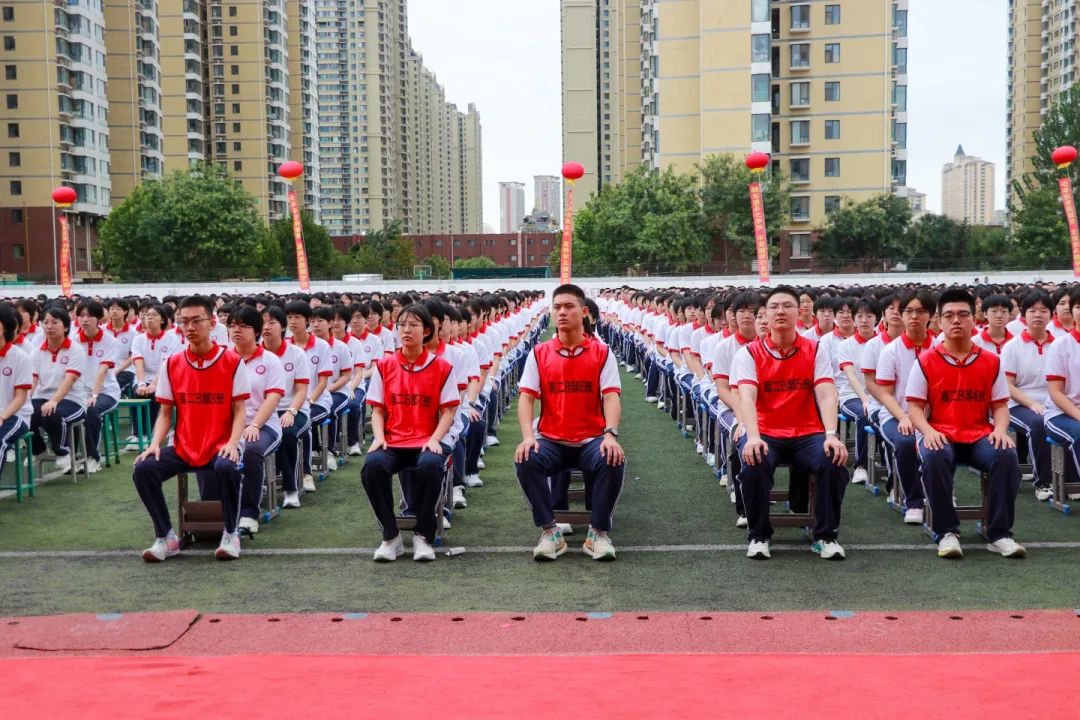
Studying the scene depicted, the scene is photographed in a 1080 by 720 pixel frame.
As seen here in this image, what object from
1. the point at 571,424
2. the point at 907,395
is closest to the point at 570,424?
the point at 571,424

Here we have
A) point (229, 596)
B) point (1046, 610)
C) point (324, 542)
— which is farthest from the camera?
point (324, 542)

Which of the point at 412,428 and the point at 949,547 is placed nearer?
the point at 949,547

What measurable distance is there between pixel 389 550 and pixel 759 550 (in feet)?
6.99

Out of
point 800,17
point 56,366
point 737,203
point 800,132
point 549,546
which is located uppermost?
point 800,17

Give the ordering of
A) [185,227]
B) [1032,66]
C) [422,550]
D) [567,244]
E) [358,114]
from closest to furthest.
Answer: [422,550] < [567,244] < [185,227] < [1032,66] < [358,114]

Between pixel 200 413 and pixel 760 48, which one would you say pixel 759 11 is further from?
pixel 200 413

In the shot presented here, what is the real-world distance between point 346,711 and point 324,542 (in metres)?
3.05

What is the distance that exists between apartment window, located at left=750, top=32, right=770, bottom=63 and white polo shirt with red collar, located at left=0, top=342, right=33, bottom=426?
50.8 metres

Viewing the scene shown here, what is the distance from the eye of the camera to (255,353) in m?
7.61

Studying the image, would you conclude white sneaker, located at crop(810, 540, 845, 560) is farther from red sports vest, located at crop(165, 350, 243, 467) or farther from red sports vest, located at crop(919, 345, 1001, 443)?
red sports vest, located at crop(165, 350, 243, 467)

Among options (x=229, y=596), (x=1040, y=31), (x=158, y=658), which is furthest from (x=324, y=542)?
(x=1040, y=31)

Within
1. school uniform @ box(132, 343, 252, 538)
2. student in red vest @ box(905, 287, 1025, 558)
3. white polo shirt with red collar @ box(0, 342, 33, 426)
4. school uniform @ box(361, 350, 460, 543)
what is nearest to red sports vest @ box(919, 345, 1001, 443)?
student in red vest @ box(905, 287, 1025, 558)

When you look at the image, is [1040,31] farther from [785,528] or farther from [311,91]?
[785,528]

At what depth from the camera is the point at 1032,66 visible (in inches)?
4055
